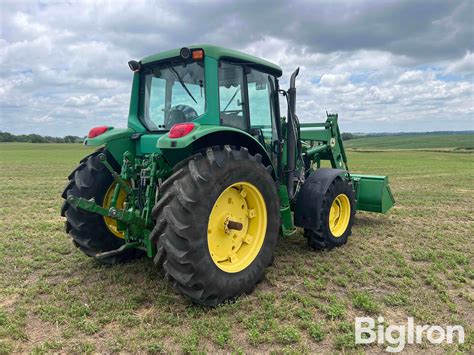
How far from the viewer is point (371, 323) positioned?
349cm

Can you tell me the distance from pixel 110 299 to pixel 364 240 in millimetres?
4129

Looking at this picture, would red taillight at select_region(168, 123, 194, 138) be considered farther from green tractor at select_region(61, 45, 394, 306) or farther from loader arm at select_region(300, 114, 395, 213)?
loader arm at select_region(300, 114, 395, 213)

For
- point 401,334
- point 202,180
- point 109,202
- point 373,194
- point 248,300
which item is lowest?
point 401,334

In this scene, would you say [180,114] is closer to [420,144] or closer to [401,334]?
[401,334]

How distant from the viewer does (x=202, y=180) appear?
11.5 ft

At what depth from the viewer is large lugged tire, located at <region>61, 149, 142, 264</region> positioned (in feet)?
14.8

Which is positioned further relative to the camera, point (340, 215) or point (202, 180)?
point (340, 215)

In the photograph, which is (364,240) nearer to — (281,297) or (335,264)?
(335,264)

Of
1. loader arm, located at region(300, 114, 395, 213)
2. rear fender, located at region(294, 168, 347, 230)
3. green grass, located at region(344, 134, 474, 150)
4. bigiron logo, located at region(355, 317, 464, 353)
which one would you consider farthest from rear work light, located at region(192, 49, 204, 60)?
green grass, located at region(344, 134, 474, 150)

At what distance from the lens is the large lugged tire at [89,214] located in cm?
450

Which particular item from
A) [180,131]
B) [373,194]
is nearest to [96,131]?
[180,131]

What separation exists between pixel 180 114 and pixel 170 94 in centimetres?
37

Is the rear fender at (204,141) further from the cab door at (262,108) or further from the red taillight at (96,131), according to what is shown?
the red taillight at (96,131)

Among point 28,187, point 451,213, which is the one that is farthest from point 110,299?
point 28,187
